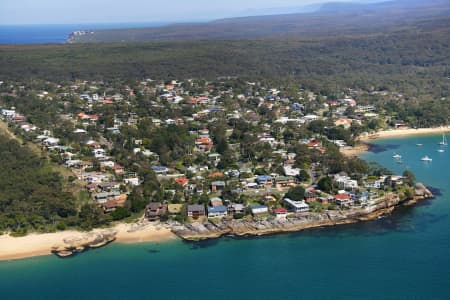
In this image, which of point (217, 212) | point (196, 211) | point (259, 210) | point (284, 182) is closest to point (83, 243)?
point (196, 211)

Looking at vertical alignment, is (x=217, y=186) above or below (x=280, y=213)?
above

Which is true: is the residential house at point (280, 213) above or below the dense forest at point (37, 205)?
below

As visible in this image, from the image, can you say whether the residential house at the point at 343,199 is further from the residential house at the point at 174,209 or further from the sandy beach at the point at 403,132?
the sandy beach at the point at 403,132

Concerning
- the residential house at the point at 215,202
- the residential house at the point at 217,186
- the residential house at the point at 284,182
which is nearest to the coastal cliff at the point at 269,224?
the residential house at the point at 215,202

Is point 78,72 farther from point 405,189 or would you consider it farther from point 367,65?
point 405,189

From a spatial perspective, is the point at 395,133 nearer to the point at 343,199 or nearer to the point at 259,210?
the point at 343,199

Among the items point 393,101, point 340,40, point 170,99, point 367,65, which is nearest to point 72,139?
point 170,99
